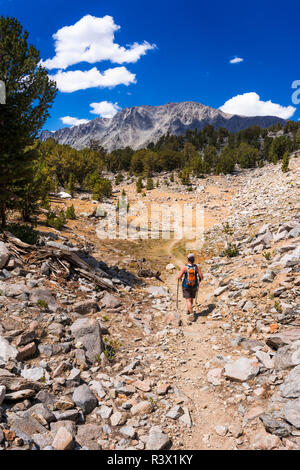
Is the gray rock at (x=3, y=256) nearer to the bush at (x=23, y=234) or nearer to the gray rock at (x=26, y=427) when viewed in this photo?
the bush at (x=23, y=234)

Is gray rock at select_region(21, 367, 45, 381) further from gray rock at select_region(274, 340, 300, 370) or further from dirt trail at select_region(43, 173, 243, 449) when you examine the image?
gray rock at select_region(274, 340, 300, 370)

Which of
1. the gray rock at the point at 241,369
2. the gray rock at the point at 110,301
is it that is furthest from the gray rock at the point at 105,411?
the gray rock at the point at 110,301

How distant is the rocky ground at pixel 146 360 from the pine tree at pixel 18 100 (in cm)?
313

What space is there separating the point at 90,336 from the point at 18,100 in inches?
397

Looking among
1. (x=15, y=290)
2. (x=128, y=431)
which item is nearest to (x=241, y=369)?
(x=128, y=431)

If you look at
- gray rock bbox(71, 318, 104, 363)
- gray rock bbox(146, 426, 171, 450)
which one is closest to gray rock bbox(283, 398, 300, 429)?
gray rock bbox(146, 426, 171, 450)

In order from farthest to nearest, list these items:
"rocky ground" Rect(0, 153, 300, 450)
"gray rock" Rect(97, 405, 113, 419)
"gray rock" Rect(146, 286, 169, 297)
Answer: "gray rock" Rect(146, 286, 169, 297)
"gray rock" Rect(97, 405, 113, 419)
"rocky ground" Rect(0, 153, 300, 450)

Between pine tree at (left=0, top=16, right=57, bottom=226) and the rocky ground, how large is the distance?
3126 mm

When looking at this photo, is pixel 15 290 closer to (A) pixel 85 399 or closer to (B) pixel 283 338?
(A) pixel 85 399

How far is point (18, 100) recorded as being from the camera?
37.0 feet

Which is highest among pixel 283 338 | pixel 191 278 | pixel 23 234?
pixel 23 234

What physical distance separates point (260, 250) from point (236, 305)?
5309mm

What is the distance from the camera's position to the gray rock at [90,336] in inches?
263

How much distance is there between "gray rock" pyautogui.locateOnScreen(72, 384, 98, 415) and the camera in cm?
499
